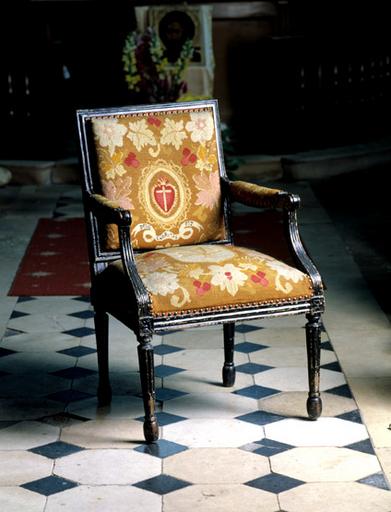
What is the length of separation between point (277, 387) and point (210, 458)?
0.73 metres

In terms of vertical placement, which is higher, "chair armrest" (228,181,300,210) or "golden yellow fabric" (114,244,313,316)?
"chair armrest" (228,181,300,210)

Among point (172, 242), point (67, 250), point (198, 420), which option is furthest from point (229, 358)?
point (67, 250)

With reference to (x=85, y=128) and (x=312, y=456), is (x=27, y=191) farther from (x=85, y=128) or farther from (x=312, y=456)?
(x=312, y=456)

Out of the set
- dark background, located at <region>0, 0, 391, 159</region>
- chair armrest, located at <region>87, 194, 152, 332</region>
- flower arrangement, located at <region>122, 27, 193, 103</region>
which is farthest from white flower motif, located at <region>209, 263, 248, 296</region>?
dark background, located at <region>0, 0, 391, 159</region>

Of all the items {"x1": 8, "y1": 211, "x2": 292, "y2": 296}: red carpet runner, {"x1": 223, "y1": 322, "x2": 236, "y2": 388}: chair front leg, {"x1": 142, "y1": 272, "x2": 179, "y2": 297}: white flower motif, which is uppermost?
{"x1": 142, "y1": 272, "x2": 179, "y2": 297}: white flower motif

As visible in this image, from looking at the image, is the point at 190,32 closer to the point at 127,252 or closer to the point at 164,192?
the point at 164,192

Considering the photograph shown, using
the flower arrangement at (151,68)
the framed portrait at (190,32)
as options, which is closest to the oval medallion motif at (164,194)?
the flower arrangement at (151,68)

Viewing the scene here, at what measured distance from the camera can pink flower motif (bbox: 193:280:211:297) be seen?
3.72m

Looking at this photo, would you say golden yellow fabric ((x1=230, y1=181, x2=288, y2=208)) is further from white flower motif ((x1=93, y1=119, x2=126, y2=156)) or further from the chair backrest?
white flower motif ((x1=93, y1=119, x2=126, y2=156))

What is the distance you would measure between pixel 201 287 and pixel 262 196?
51 cm

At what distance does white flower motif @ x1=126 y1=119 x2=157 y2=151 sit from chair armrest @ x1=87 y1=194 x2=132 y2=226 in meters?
0.24

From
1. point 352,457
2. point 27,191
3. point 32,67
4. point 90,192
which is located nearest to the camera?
point 352,457

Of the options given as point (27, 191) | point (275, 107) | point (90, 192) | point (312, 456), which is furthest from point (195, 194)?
point (275, 107)

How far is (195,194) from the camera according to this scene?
13.8ft
